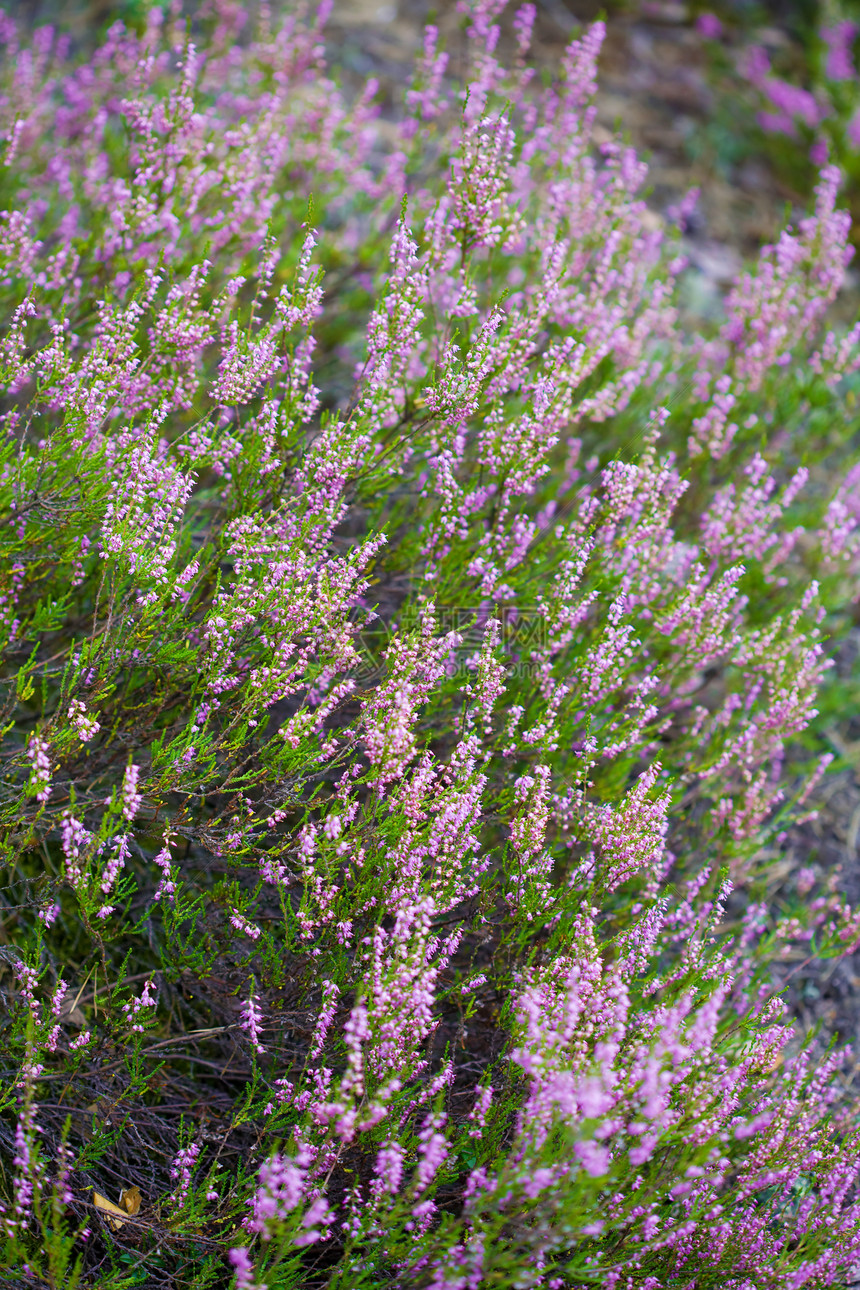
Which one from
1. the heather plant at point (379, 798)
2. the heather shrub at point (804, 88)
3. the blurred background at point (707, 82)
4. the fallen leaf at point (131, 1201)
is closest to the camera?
the heather plant at point (379, 798)

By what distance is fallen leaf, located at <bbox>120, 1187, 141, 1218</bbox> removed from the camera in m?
2.22

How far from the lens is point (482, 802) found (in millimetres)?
2639

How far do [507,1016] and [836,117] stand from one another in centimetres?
625

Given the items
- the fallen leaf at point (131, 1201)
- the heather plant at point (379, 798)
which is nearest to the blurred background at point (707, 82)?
the heather plant at point (379, 798)

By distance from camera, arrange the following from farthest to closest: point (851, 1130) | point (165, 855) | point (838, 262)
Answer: point (838, 262), point (851, 1130), point (165, 855)

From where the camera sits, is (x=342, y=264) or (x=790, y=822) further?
(x=342, y=264)

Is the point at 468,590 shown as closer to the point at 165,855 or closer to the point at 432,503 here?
the point at 432,503

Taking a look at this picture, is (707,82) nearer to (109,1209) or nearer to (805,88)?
(805,88)

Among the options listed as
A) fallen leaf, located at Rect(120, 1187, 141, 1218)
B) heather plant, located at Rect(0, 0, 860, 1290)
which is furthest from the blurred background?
fallen leaf, located at Rect(120, 1187, 141, 1218)

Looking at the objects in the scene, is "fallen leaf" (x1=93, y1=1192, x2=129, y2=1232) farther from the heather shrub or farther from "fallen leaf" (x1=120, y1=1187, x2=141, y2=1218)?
the heather shrub

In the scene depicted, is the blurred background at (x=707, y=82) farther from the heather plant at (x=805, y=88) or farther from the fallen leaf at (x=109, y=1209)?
the fallen leaf at (x=109, y=1209)

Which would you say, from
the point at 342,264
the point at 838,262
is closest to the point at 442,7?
the point at 342,264

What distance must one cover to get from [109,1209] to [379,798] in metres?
1.05

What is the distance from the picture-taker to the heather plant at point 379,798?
198 cm
